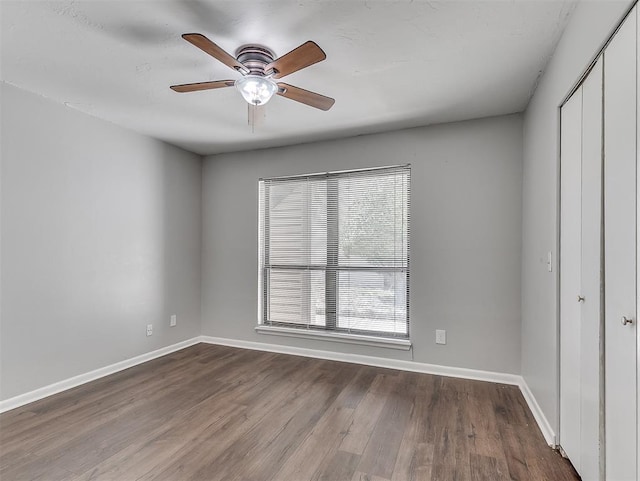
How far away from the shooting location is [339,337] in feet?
11.9

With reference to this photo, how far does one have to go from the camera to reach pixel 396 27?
1.84 m

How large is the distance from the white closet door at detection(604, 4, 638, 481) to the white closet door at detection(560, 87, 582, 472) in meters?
0.33

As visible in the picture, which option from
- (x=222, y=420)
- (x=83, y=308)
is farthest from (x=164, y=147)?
(x=222, y=420)

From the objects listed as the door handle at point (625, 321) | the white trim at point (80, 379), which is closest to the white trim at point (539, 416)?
the door handle at point (625, 321)

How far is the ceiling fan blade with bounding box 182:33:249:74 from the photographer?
1531 millimetres

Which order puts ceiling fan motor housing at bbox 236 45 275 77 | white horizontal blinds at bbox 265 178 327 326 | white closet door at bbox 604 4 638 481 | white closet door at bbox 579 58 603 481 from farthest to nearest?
1. white horizontal blinds at bbox 265 178 327 326
2. ceiling fan motor housing at bbox 236 45 275 77
3. white closet door at bbox 579 58 603 481
4. white closet door at bbox 604 4 638 481

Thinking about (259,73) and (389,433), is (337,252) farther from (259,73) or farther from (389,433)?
(259,73)

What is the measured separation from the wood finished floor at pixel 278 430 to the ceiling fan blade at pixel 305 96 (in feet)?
7.15

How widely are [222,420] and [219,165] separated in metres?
3.03

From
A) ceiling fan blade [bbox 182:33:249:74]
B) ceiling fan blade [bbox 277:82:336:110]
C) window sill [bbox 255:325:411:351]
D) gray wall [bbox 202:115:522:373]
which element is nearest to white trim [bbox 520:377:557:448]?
gray wall [bbox 202:115:522:373]

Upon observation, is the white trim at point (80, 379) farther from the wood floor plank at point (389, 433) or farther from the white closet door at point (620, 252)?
the white closet door at point (620, 252)

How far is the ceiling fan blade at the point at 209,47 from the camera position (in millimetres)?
1531

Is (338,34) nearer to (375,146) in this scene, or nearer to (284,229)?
Answer: (375,146)

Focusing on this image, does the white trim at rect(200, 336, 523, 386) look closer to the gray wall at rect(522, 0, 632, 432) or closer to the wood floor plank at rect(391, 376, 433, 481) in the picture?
the gray wall at rect(522, 0, 632, 432)
